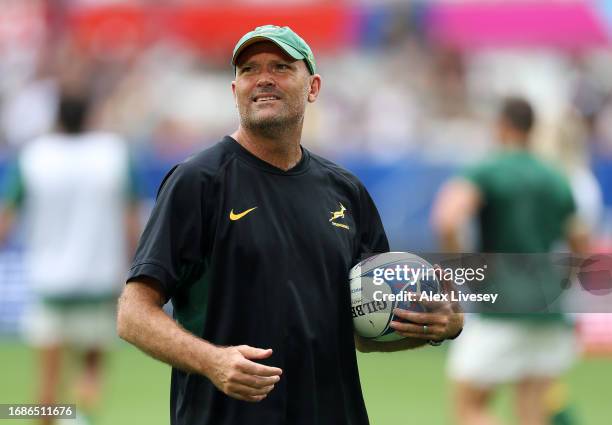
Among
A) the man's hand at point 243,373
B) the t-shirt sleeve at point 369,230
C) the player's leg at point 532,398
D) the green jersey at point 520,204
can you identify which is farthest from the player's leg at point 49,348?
the man's hand at point 243,373

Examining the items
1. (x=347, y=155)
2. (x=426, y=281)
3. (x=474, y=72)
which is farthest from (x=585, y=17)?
(x=426, y=281)

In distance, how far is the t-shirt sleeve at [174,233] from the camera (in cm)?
451

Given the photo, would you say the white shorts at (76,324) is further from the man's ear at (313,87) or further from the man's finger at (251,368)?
the man's finger at (251,368)

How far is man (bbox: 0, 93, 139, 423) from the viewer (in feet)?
30.2

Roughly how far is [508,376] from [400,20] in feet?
41.7

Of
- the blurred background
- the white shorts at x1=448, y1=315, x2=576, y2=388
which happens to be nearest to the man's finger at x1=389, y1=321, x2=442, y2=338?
the white shorts at x1=448, y1=315, x2=576, y2=388

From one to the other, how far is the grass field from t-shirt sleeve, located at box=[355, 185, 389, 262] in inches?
176

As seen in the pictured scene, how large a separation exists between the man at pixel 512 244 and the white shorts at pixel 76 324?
8.15 ft

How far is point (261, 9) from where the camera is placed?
68.8 ft

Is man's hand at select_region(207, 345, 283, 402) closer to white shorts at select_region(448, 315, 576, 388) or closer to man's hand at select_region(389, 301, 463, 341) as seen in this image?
man's hand at select_region(389, 301, 463, 341)

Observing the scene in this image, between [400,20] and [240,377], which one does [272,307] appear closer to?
[240,377]

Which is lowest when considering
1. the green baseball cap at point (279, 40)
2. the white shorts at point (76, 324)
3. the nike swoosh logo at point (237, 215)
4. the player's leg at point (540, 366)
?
the nike swoosh logo at point (237, 215)

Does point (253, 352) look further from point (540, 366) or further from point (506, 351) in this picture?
point (540, 366)

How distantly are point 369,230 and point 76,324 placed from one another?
4.55 meters
